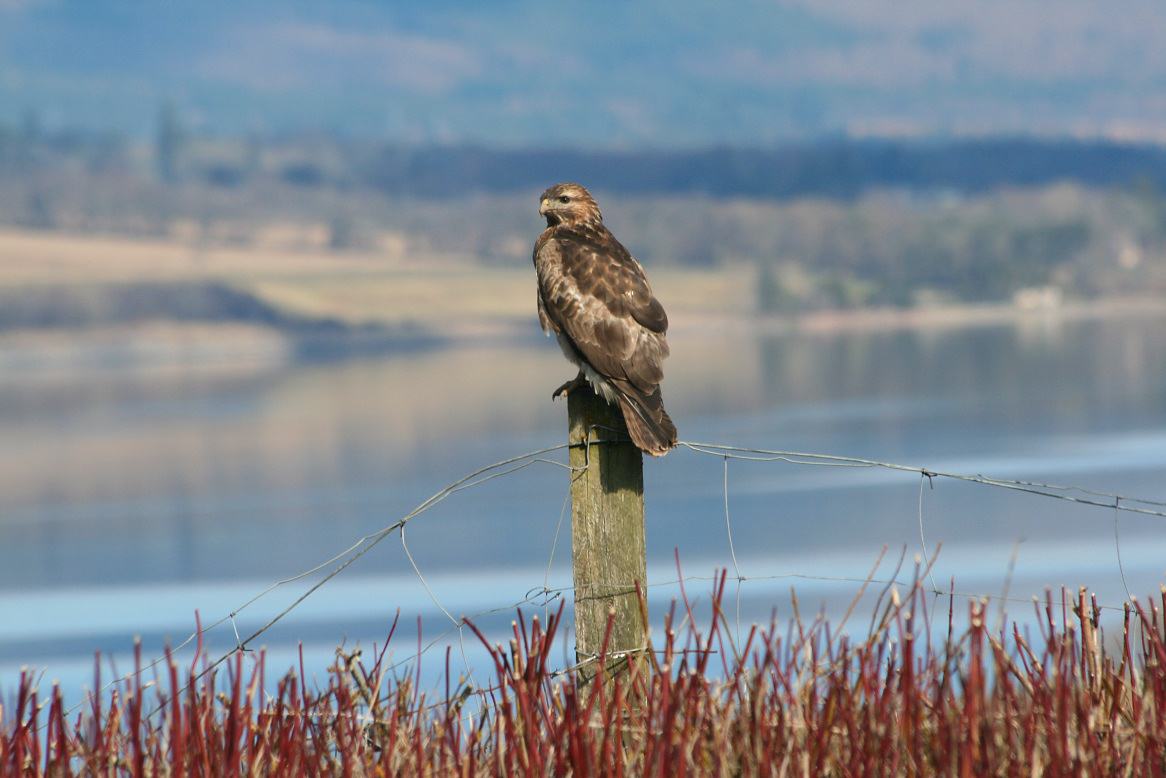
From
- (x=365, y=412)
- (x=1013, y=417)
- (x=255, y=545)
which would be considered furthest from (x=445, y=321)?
(x=255, y=545)

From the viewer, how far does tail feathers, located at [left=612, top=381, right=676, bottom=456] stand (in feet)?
12.0

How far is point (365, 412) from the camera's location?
36594 mm

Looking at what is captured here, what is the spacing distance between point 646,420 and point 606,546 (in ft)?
1.36

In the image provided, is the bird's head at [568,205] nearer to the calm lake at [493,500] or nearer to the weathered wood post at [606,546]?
the calm lake at [493,500]

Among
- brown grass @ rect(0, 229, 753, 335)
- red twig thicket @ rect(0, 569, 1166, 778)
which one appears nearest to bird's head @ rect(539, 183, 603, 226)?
red twig thicket @ rect(0, 569, 1166, 778)

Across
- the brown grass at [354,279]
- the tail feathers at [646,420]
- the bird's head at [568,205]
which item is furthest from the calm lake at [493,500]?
the brown grass at [354,279]

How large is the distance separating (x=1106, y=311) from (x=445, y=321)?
158 feet

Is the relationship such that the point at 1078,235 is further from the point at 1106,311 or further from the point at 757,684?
the point at 757,684

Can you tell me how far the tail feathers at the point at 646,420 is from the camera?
12.0 ft

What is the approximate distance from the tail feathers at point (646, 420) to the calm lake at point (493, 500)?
477 millimetres

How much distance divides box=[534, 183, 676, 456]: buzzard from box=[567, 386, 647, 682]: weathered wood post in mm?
120

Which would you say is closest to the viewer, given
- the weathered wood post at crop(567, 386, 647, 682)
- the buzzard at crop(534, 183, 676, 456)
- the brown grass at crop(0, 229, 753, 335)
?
the weathered wood post at crop(567, 386, 647, 682)

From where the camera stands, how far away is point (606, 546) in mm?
3615

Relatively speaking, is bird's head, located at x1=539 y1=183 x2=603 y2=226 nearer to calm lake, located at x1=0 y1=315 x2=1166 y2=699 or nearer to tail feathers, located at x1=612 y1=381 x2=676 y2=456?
calm lake, located at x1=0 y1=315 x2=1166 y2=699
